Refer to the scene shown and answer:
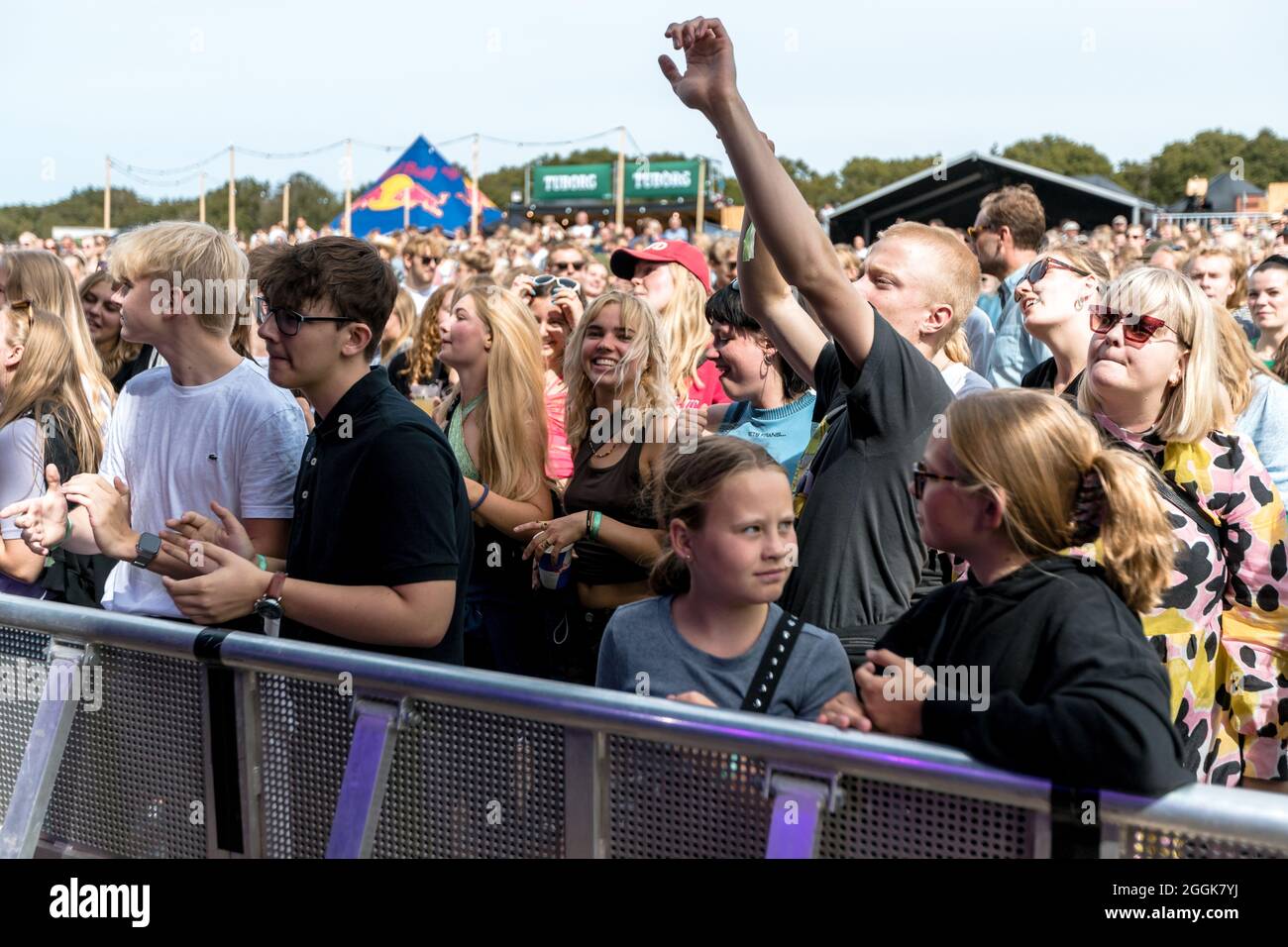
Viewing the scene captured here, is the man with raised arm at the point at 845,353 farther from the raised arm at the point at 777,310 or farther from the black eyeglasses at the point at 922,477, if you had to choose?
the black eyeglasses at the point at 922,477

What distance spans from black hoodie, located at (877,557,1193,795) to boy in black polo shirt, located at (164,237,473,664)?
99 centimetres

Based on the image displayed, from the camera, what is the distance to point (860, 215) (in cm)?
2383

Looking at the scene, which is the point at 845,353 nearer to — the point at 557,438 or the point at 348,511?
the point at 348,511

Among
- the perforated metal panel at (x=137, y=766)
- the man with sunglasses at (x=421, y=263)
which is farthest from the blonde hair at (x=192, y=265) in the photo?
the man with sunglasses at (x=421, y=263)

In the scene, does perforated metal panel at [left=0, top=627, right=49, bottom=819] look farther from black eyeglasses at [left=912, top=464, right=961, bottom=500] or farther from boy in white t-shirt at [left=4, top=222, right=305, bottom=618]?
black eyeglasses at [left=912, top=464, right=961, bottom=500]

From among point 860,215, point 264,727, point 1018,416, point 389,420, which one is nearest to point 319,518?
point 389,420

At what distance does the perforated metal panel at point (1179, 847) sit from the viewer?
5.65ft

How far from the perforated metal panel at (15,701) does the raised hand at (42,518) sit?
0.27m

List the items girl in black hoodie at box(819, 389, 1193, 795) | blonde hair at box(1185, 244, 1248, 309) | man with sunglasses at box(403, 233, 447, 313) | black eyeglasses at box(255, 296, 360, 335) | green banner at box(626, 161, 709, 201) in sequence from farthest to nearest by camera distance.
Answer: green banner at box(626, 161, 709, 201) < man with sunglasses at box(403, 233, 447, 313) < blonde hair at box(1185, 244, 1248, 309) < black eyeglasses at box(255, 296, 360, 335) < girl in black hoodie at box(819, 389, 1193, 795)

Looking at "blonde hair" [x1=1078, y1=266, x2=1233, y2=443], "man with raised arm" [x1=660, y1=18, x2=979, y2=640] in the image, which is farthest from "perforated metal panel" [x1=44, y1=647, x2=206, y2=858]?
"blonde hair" [x1=1078, y1=266, x2=1233, y2=443]

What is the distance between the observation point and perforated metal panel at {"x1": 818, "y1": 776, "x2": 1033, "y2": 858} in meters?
1.88

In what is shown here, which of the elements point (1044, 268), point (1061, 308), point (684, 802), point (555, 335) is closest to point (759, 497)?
point (684, 802)

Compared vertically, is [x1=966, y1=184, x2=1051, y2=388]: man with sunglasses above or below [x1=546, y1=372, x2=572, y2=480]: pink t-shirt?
above

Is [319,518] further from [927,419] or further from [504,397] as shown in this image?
[504,397]
